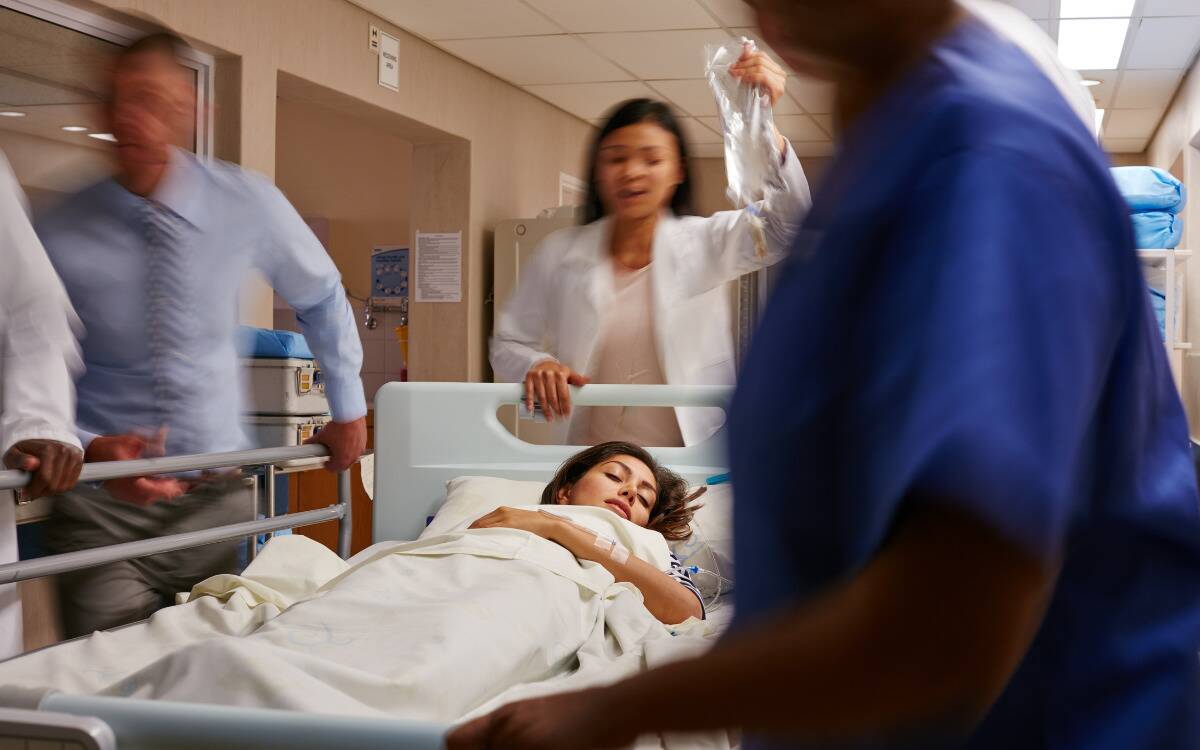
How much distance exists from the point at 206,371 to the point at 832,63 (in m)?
2.15

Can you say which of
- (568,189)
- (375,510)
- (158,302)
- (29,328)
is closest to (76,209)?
(158,302)

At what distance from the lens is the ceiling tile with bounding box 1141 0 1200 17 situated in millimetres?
5047

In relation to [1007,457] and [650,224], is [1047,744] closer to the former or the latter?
[1007,457]

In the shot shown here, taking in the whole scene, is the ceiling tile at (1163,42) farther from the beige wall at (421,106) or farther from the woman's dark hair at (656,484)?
the woman's dark hair at (656,484)

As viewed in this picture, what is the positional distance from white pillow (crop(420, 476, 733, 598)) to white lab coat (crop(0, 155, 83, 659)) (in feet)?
2.96

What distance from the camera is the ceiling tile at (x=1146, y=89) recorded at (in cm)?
643

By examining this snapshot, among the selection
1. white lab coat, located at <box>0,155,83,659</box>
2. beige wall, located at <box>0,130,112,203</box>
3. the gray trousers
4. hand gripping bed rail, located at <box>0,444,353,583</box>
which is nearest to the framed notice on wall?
beige wall, located at <box>0,130,112,203</box>

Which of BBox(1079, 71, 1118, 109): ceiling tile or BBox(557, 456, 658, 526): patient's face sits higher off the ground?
BBox(1079, 71, 1118, 109): ceiling tile

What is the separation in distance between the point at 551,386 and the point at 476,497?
0.31 meters

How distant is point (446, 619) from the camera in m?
1.72

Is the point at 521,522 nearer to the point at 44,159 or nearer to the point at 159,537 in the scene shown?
the point at 159,537

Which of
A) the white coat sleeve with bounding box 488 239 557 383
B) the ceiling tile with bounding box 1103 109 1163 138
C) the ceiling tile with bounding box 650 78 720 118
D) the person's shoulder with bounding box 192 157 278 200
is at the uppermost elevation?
the ceiling tile with bounding box 1103 109 1163 138

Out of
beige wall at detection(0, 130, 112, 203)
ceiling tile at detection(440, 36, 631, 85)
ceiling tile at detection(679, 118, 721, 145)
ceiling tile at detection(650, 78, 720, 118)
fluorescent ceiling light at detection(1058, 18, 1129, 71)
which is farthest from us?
ceiling tile at detection(679, 118, 721, 145)

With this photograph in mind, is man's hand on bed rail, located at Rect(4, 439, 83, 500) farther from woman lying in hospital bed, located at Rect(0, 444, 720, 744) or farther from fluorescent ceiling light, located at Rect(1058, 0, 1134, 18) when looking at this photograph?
fluorescent ceiling light, located at Rect(1058, 0, 1134, 18)
